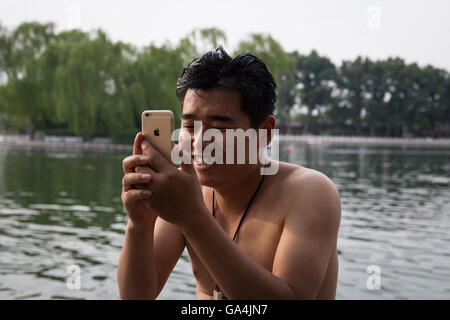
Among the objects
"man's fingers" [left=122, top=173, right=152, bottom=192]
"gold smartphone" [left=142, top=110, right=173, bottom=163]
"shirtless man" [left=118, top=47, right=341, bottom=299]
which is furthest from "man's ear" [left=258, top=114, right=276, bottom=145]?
"man's fingers" [left=122, top=173, right=152, bottom=192]

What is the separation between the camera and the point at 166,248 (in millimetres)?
1643

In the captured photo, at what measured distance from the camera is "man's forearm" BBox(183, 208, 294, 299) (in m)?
1.16

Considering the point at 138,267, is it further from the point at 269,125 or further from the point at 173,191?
the point at 269,125

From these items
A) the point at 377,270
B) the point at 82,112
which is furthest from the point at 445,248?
the point at 82,112

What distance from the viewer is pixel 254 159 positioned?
154 cm

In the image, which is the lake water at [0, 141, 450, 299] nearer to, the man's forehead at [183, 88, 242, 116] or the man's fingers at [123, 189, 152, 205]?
the man's forehead at [183, 88, 242, 116]

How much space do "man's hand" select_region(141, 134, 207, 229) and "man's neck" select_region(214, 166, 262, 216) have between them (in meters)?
0.43

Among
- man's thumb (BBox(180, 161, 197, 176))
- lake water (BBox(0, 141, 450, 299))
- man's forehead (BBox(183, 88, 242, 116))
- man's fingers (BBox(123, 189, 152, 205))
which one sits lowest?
lake water (BBox(0, 141, 450, 299))

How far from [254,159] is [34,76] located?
30998mm

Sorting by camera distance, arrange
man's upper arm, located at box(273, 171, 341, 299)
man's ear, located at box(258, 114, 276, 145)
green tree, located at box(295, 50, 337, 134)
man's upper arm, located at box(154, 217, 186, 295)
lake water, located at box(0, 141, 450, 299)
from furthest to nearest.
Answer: green tree, located at box(295, 50, 337, 134), lake water, located at box(0, 141, 450, 299), man's upper arm, located at box(154, 217, 186, 295), man's ear, located at box(258, 114, 276, 145), man's upper arm, located at box(273, 171, 341, 299)

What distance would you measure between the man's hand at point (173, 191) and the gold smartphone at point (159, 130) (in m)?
0.02

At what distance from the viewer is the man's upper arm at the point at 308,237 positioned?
1.28 meters

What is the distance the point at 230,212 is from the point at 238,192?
83 millimetres

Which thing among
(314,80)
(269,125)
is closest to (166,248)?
(269,125)
